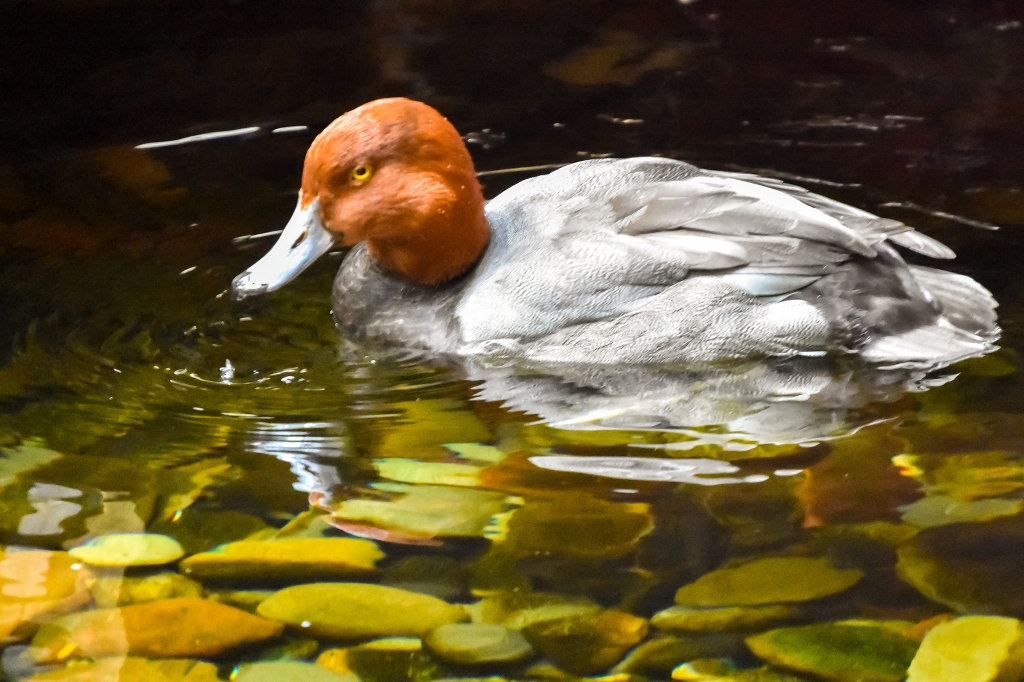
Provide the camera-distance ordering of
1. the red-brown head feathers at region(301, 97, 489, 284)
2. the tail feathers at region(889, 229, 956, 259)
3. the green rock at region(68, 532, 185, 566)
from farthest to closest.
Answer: the tail feathers at region(889, 229, 956, 259) < the red-brown head feathers at region(301, 97, 489, 284) < the green rock at region(68, 532, 185, 566)

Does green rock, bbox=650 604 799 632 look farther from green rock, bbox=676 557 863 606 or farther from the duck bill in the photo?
the duck bill

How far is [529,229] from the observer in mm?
3701

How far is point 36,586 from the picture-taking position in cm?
251

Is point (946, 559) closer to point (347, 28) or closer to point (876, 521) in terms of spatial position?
point (876, 521)

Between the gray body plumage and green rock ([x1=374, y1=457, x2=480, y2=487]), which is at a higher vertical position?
the gray body plumage

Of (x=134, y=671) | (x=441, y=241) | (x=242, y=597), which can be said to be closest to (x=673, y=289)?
(x=441, y=241)

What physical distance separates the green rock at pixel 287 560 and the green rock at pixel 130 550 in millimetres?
64

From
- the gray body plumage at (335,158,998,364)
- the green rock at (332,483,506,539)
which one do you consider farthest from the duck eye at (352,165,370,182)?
the green rock at (332,483,506,539)

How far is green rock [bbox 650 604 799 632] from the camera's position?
7.76ft

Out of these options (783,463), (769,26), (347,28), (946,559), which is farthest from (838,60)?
(946,559)

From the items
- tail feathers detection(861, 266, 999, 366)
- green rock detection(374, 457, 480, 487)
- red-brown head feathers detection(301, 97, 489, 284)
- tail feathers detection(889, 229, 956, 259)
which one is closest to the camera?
green rock detection(374, 457, 480, 487)

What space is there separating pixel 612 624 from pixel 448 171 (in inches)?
68.1

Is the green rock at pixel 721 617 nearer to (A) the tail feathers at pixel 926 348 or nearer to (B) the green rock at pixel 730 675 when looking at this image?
(B) the green rock at pixel 730 675

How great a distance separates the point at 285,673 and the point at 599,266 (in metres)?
1.69
